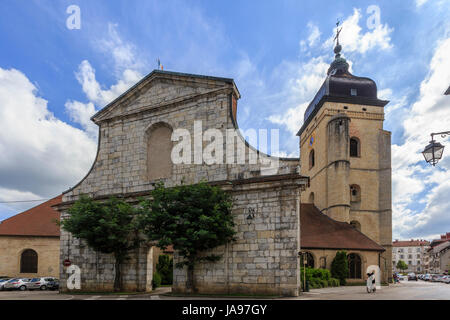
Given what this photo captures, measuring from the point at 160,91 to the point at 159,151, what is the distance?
3.58m

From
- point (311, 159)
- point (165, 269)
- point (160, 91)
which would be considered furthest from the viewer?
point (311, 159)

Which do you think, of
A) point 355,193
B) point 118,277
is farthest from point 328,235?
point 118,277

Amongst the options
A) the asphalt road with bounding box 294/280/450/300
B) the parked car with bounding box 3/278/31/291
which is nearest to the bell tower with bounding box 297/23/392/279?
the asphalt road with bounding box 294/280/450/300

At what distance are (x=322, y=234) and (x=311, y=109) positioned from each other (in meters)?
20.0

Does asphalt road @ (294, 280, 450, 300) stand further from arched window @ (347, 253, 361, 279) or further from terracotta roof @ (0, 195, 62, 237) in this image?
terracotta roof @ (0, 195, 62, 237)

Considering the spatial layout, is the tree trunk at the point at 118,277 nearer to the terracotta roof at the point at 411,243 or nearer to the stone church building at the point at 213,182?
the stone church building at the point at 213,182

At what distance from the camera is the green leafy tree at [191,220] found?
16.5 meters

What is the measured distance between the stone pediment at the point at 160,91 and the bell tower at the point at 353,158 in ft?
65.8

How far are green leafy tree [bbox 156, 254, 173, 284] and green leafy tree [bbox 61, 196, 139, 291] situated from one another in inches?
280

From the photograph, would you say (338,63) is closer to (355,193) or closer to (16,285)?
(355,193)

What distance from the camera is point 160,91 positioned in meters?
21.8

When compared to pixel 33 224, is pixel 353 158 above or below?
above
